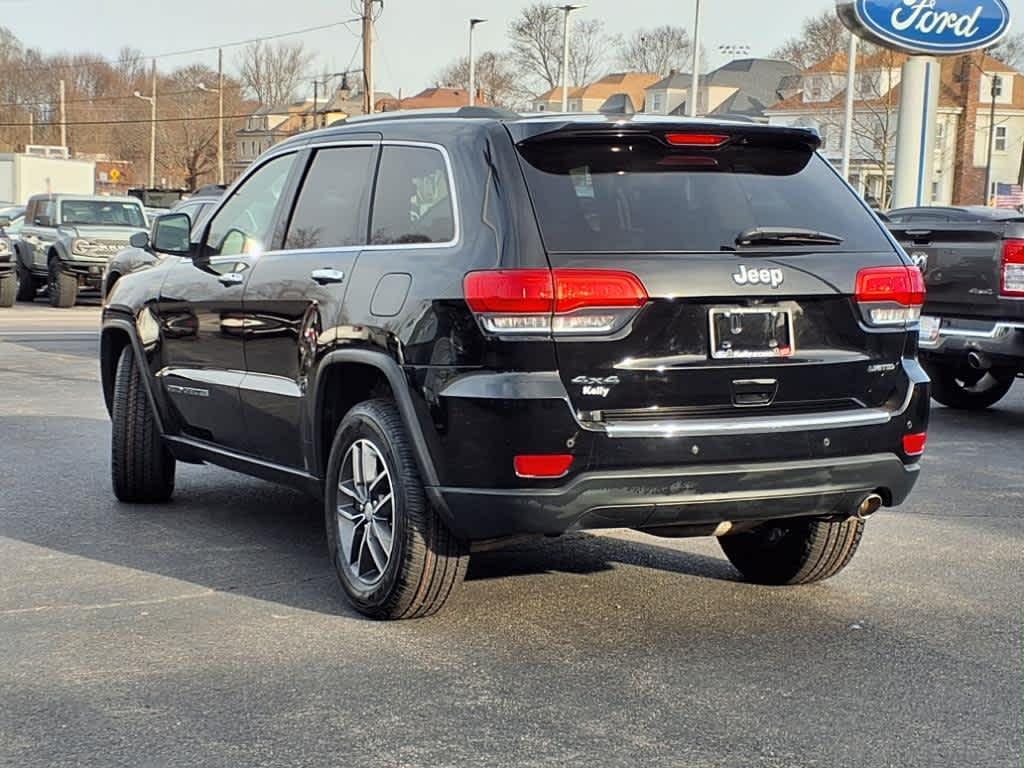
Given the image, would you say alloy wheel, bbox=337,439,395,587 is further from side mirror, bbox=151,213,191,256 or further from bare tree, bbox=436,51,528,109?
bare tree, bbox=436,51,528,109

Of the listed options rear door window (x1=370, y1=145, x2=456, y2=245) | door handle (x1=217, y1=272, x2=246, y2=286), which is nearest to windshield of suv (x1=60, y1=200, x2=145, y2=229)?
door handle (x1=217, y1=272, x2=246, y2=286)

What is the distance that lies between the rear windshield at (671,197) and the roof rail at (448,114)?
0.85ft

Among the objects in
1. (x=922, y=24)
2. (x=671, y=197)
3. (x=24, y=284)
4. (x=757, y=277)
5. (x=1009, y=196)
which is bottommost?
(x=24, y=284)

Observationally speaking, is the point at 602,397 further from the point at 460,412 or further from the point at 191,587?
the point at 191,587

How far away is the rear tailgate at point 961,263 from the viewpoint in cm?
1006

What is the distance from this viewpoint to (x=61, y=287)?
73.1 feet

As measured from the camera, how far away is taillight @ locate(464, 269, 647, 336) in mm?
4438

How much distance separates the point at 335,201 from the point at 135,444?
2094 mm

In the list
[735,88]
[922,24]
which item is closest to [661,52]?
[735,88]

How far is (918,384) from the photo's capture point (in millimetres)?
5051

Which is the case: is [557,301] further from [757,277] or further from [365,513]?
[365,513]

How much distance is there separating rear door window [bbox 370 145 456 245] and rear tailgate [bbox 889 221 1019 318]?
5.62 metres

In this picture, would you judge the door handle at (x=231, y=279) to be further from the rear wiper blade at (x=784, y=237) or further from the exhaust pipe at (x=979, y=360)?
the exhaust pipe at (x=979, y=360)

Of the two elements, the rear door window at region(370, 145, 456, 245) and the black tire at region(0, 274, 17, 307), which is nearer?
the rear door window at region(370, 145, 456, 245)
